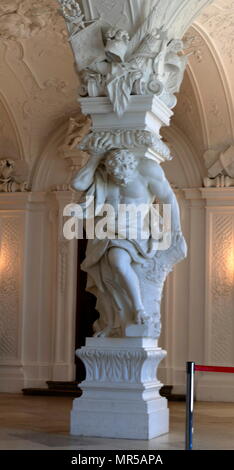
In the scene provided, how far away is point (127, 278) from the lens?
823 cm

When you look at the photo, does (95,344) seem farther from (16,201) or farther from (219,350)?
(16,201)

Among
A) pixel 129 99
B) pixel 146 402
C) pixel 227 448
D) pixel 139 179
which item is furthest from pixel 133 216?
pixel 227 448

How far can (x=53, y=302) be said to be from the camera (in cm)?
1470

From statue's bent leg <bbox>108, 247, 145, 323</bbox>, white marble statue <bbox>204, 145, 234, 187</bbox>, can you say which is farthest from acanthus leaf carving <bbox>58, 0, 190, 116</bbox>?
white marble statue <bbox>204, 145, 234, 187</bbox>

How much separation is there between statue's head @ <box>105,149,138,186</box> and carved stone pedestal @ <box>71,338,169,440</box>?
5.09ft

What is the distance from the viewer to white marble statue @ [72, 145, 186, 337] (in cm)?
828

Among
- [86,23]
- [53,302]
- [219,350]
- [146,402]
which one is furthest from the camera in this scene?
[53,302]

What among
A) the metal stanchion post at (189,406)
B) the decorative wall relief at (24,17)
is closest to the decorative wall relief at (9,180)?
the decorative wall relief at (24,17)

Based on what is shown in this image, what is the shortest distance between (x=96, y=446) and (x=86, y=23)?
4105 mm

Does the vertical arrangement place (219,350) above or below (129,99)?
below

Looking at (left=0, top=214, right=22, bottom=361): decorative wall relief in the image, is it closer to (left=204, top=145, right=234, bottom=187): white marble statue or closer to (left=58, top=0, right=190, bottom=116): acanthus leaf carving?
(left=204, top=145, right=234, bottom=187): white marble statue

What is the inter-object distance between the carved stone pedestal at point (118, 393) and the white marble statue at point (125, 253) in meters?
0.20

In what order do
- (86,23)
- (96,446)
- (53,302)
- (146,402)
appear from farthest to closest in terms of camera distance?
(53,302) → (86,23) → (146,402) → (96,446)

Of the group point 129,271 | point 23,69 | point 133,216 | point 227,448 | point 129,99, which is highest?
point 23,69
